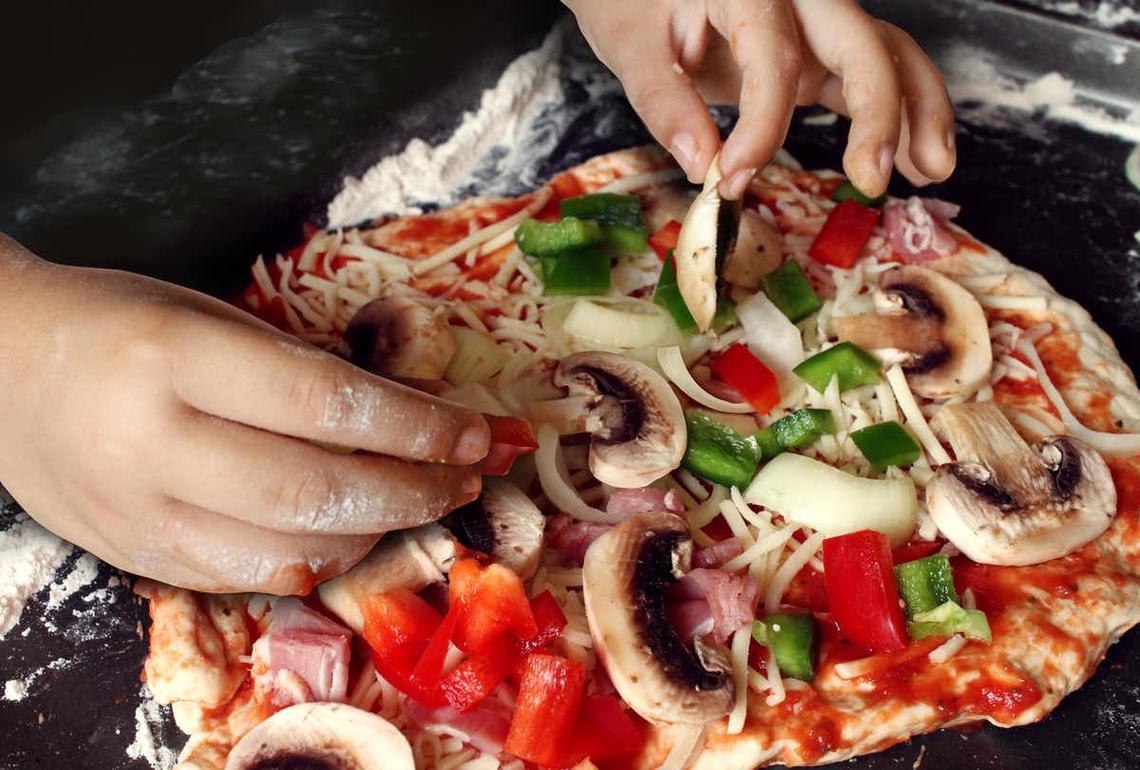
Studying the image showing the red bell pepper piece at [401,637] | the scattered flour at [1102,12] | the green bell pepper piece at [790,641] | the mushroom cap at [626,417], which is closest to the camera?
the red bell pepper piece at [401,637]

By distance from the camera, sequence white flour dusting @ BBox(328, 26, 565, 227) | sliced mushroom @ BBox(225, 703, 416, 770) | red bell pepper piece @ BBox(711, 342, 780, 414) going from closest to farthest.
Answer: sliced mushroom @ BBox(225, 703, 416, 770), red bell pepper piece @ BBox(711, 342, 780, 414), white flour dusting @ BBox(328, 26, 565, 227)

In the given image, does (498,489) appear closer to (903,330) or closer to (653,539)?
(653,539)

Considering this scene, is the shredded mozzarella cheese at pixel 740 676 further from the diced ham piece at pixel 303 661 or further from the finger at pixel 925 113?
the finger at pixel 925 113

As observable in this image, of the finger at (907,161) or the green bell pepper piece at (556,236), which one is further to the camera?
the green bell pepper piece at (556,236)

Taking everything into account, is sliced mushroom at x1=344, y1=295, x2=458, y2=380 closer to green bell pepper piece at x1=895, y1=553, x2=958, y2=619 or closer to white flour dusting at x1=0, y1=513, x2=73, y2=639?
white flour dusting at x1=0, y1=513, x2=73, y2=639

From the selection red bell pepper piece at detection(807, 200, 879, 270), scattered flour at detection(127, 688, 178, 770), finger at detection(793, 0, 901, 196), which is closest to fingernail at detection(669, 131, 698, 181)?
finger at detection(793, 0, 901, 196)

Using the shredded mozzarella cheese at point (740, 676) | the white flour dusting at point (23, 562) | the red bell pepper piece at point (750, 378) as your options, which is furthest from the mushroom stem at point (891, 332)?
the white flour dusting at point (23, 562)

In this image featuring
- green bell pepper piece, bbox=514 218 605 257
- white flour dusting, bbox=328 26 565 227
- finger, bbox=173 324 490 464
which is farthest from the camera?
white flour dusting, bbox=328 26 565 227
